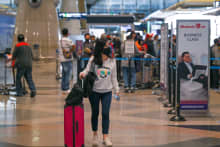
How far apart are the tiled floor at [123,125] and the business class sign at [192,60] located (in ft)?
1.80

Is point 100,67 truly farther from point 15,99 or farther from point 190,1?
point 190,1

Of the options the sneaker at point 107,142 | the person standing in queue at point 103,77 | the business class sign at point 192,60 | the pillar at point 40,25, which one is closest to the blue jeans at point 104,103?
the person standing in queue at point 103,77

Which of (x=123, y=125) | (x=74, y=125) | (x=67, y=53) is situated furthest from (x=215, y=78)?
(x=74, y=125)

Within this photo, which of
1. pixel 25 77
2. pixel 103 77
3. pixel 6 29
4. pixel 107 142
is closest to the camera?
pixel 103 77

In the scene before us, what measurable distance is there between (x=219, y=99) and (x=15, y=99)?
603cm

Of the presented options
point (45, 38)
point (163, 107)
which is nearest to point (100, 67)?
point (163, 107)

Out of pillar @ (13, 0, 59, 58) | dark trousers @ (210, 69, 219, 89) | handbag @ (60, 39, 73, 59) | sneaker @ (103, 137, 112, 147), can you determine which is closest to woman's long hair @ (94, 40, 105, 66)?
sneaker @ (103, 137, 112, 147)

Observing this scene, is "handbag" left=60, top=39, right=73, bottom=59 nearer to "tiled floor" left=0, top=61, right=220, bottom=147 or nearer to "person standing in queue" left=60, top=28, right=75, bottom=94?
"person standing in queue" left=60, top=28, right=75, bottom=94

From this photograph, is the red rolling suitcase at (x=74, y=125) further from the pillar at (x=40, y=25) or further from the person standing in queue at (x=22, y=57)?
the pillar at (x=40, y=25)

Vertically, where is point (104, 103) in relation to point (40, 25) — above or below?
below

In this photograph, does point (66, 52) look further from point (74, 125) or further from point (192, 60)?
point (74, 125)

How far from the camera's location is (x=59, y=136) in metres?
7.32

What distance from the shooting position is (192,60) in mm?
9375

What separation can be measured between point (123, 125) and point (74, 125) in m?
2.44
